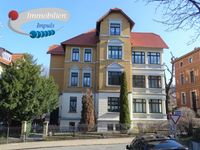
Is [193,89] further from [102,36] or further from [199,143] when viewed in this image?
[199,143]

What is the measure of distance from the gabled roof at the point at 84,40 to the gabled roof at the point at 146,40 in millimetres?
5273

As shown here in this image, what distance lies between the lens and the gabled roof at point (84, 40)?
35.7 metres

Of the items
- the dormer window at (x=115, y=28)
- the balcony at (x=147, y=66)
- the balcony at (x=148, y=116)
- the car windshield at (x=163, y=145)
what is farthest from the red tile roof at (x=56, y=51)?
the car windshield at (x=163, y=145)

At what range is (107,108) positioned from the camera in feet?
108

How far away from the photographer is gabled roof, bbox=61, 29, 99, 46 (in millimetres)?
35656

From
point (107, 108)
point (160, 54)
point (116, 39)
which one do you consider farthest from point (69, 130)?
point (160, 54)

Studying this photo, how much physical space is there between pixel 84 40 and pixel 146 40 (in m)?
8.68

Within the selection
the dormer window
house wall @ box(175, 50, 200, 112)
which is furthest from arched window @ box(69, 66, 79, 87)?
house wall @ box(175, 50, 200, 112)

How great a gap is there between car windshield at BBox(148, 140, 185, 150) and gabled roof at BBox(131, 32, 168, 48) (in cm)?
2686

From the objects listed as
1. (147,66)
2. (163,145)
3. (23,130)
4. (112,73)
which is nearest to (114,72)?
(112,73)

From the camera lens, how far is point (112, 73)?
3419cm

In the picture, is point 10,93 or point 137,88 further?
point 137,88

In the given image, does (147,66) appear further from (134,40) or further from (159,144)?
(159,144)

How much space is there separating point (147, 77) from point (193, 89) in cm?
1533
